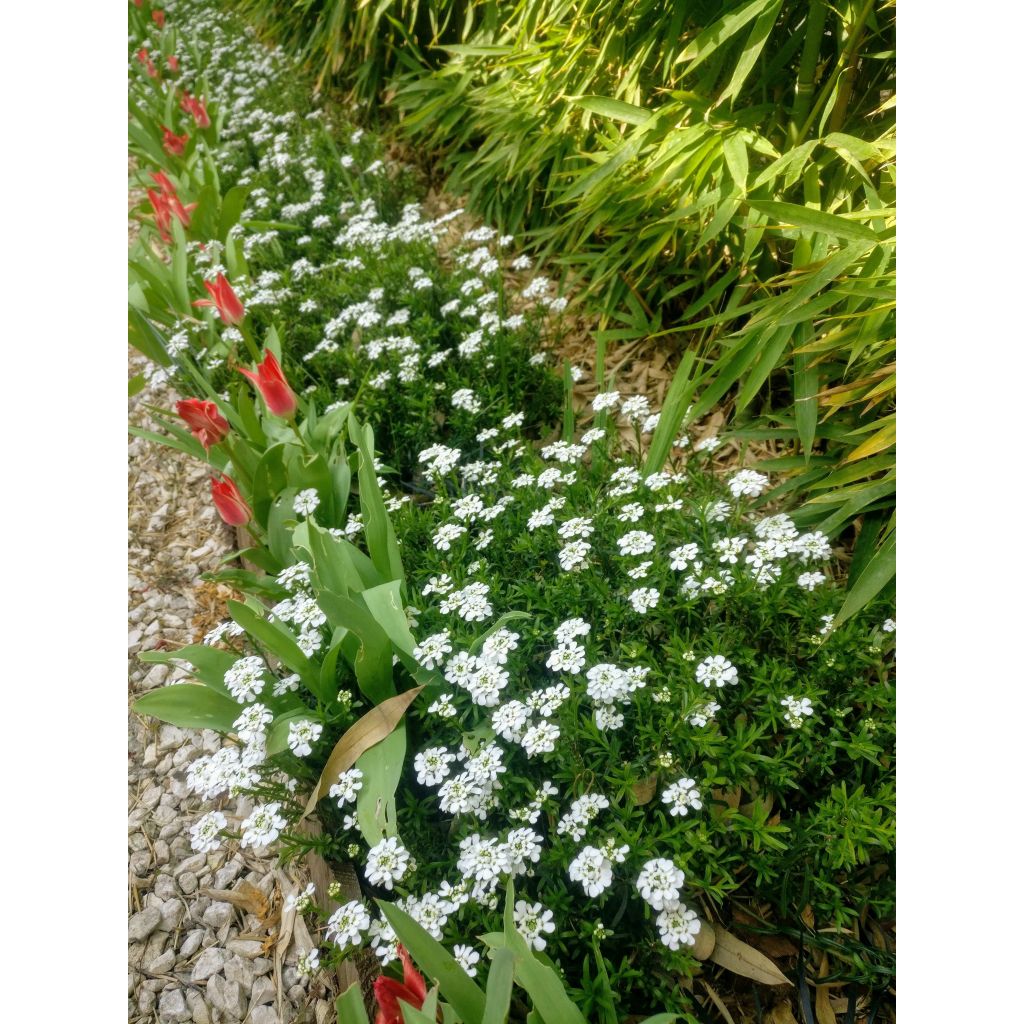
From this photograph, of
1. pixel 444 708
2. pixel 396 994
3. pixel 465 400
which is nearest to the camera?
pixel 396 994

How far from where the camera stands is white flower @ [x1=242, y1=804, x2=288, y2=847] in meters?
1.16

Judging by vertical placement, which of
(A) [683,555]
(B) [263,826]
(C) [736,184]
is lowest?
(B) [263,826]

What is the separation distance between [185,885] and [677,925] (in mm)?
1043

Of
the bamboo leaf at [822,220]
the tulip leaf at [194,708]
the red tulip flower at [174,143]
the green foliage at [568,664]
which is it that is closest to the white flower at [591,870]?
the green foliage at [568,664]

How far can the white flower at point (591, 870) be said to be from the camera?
102 centimetres

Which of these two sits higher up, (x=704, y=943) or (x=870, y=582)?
(x=870, y=582)

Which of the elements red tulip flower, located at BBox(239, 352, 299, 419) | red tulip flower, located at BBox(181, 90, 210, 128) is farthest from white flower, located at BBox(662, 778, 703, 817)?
red tulip flower, located at BBox(181, 90, 210, 128)

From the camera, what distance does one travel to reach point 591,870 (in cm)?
104

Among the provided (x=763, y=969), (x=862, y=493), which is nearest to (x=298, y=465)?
(x=862, y=493)

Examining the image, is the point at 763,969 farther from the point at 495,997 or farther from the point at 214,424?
the point at 214,424

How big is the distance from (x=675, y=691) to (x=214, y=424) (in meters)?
1.09

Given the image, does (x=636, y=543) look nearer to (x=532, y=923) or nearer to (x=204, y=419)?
(x=532, y=923)

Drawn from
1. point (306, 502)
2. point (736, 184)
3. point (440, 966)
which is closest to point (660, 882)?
point (440, 966)

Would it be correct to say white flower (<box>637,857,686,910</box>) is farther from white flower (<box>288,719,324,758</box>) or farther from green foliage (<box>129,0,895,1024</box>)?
white flower (<box>288,719,324,758</box>)
